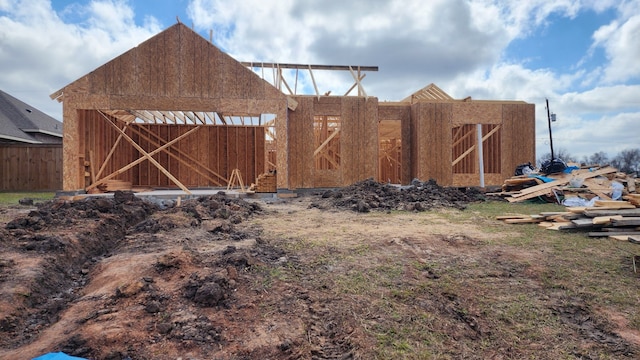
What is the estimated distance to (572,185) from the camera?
36.2 ft

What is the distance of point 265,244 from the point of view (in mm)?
5430

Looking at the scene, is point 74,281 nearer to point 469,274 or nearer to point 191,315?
point 191,315

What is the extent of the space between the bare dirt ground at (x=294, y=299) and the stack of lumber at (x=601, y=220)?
159 cm

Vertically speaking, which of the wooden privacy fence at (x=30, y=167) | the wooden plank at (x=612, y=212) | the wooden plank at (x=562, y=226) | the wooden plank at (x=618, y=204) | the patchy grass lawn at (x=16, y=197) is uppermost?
the wooden privacy fence at (x=30, y=167)

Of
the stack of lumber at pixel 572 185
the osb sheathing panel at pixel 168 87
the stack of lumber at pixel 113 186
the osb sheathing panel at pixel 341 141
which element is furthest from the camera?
the osb sheathing panel at pixel 341 141

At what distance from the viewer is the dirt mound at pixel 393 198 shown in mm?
9859

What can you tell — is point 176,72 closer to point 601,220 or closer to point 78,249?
point 78,249

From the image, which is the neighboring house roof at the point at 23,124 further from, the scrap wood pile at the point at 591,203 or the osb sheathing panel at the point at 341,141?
the scrap wood pile at the point at 591,203

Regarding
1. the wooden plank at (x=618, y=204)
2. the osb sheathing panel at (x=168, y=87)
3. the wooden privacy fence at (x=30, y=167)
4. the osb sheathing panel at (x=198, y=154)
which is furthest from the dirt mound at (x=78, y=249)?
the wooden privacy fence at (x=30, y=167)

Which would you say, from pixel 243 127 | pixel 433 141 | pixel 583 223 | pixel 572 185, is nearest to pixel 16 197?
pixel 243 127

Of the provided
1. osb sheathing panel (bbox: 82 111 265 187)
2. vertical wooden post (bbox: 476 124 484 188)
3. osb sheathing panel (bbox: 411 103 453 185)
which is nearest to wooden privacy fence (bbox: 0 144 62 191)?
osb sheathing panel (bbox: 82 111 265 187)

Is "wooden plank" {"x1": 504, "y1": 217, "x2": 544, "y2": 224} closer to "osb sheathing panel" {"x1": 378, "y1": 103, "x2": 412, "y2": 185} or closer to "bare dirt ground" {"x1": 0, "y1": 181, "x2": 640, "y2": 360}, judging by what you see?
"bare dirt ground" {"x1": 0, "y1": 181, "x2": 640, "y2": 360}

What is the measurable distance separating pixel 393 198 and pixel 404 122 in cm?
554

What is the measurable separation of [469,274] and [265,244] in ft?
9.75
